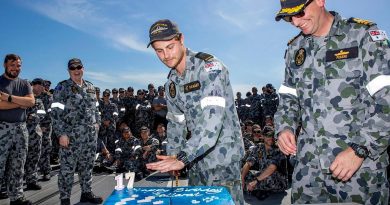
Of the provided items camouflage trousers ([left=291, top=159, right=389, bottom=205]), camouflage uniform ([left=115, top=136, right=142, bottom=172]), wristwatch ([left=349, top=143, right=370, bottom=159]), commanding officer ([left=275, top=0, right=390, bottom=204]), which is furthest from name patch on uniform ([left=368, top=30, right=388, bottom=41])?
camouflage uniform ([left=115, top=136, right=142, bottom=172])

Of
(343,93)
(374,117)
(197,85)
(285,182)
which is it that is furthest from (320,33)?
(285,182)

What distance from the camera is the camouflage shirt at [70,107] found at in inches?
219

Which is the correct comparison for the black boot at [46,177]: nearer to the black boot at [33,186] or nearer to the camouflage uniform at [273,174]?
the black boot at [33,186]

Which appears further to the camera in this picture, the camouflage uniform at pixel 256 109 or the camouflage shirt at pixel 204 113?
the camouflage uniform at pixel 256 109

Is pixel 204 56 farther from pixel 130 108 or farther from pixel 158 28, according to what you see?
pixel 130 108

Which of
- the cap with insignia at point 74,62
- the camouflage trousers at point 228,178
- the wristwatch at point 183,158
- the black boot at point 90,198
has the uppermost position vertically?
the cap with insignia at point 74,62

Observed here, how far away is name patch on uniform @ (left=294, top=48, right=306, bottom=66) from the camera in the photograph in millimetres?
2268

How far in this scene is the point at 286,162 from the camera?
6855mm

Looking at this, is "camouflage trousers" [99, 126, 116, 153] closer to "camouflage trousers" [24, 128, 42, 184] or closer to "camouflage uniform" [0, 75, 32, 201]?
"camouflage trousers" [24, 128, 42, 184]

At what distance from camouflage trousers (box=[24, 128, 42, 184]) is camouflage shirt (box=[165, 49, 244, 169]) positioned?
217 inches

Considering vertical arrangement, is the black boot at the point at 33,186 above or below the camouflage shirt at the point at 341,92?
below

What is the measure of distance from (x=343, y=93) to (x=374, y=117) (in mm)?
302

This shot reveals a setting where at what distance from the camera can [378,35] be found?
189 cm

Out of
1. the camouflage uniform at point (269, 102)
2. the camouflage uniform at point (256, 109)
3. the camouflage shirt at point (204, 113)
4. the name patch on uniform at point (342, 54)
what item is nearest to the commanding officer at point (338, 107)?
the name patch on uniform at point (342, 54)
